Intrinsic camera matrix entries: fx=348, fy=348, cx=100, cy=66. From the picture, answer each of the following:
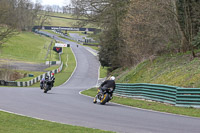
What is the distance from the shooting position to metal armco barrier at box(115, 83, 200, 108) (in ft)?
51.2

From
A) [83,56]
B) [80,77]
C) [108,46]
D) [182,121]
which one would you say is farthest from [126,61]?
[83,56]

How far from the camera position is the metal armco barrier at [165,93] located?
51.2 feet

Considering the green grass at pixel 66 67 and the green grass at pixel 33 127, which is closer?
the green grass at pixel 33 127

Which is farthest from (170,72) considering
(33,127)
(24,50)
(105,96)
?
(24,50)

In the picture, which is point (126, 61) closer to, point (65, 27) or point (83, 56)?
point (83, 56)

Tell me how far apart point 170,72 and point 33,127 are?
571 inches

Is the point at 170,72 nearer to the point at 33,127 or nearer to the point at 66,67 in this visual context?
the point at 33,127

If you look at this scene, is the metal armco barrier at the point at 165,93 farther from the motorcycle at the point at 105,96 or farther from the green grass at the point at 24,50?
the green grass at the point at 24,50

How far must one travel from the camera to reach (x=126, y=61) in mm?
41219

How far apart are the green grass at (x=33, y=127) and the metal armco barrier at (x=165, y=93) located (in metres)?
7.42

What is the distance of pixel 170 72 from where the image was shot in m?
22.6

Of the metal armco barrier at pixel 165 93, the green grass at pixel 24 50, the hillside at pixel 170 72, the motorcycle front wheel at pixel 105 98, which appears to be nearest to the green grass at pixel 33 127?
the motorcycle front wheel at pixel 105 98

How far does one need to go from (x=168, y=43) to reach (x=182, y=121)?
57.3ft

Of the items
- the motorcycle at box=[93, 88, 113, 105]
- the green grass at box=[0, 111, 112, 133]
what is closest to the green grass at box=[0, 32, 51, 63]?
the motorcycle at box=[93, 88, 113, 105]
